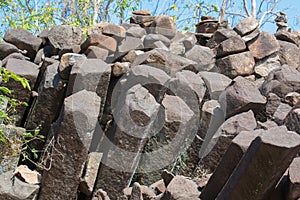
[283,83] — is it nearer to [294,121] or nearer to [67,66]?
[294,121]

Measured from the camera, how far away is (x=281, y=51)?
209 inches

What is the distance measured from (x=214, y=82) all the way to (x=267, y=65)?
1.01m

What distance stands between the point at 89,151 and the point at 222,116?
3.94 feet

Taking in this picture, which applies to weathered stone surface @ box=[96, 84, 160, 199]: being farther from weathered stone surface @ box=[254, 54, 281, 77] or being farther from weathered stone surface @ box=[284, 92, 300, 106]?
weathered stone surface @ box=[254, 54, 281, 77]

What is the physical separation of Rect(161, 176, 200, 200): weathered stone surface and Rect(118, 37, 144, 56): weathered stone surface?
2.06m

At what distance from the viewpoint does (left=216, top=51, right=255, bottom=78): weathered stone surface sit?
495 cm

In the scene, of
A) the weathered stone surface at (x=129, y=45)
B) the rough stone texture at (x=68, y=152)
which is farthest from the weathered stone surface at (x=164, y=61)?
the rough stone texture at (x=68, y=152)

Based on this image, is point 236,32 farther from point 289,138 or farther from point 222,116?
point 289,138

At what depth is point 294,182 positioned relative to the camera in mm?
2486

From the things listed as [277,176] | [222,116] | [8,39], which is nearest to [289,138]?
[277,176]

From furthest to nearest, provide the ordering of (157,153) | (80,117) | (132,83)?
(132,83)
(157,153)
(80,117)

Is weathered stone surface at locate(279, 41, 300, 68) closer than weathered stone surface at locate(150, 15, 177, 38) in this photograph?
Yes

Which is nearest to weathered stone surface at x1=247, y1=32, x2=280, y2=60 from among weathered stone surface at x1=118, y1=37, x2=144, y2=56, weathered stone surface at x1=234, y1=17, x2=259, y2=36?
weathered stone surface at x1=234, y1=17, x2=259, y2=36

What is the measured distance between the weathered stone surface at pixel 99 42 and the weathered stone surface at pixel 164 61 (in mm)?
502
